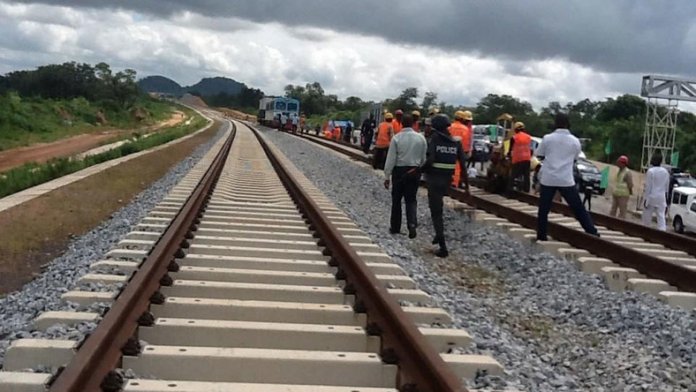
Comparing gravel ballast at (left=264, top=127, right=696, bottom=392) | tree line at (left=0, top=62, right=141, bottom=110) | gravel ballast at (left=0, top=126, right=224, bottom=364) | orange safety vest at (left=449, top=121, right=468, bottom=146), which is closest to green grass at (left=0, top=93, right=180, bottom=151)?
tree line at (left=0, top=62, right=141, bottom=110)

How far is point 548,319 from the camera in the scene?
7.25 metres

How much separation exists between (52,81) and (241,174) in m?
107

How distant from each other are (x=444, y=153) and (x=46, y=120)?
57272mm

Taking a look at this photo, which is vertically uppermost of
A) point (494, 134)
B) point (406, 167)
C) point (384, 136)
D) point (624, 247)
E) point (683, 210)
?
point (494, 134)

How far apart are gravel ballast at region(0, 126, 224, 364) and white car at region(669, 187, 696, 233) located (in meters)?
15.6

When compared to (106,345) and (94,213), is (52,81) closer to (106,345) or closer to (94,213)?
(94,213)

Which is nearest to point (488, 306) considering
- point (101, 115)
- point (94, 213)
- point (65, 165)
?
point (94, 213)

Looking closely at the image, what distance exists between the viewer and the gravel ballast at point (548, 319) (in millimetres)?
5491

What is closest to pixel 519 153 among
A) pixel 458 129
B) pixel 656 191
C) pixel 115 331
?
pixel 458 129

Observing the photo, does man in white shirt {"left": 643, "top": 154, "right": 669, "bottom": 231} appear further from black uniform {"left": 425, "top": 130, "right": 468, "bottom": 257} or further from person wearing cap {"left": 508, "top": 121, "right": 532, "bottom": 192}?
black uniform {"left": 425, "top": 130, "right": 468, "bottom": 257}

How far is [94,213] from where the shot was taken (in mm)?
12727

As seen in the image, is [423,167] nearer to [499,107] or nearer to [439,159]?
[439,159]

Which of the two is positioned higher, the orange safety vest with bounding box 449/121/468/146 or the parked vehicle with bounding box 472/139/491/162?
the orange safety vest with bounding box 449/121/468/146

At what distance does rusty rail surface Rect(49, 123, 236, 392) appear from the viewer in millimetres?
3879
